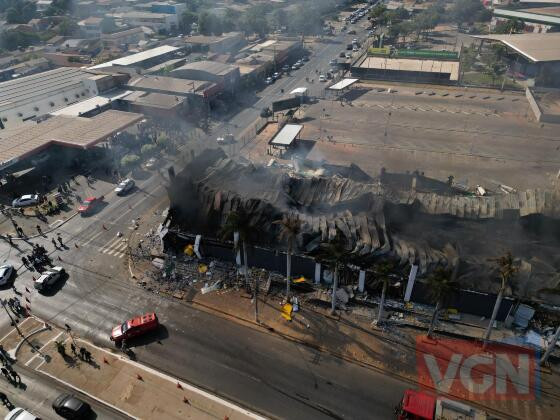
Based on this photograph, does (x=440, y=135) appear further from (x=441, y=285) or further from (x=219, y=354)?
(x=219, y=354)

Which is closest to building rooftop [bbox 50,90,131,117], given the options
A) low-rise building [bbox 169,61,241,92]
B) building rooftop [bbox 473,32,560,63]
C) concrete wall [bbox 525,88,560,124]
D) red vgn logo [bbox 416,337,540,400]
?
low-rise building [bbox 169,61,241,92]

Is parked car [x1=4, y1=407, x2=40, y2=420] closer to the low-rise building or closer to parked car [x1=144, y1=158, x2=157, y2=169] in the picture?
parked car [x1=144, y1=158, x2=157, y2=169]

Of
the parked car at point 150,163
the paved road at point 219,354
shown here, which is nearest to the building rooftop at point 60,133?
the parked car at point 150,163

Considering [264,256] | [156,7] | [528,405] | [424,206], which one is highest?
[156,7]

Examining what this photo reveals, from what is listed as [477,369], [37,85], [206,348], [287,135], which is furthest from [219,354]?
[37,85]

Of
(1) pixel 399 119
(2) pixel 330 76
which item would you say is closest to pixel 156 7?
(2) pixel 330 76

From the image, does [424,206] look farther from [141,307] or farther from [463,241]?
[141,307]
